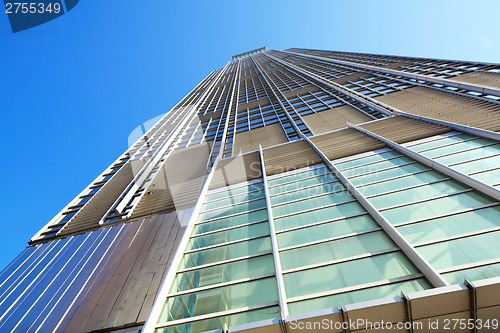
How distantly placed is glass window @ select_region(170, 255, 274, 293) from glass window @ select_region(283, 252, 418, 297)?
0.75 m

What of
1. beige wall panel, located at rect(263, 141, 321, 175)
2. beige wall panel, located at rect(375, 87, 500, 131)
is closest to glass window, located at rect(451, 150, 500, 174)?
beige wall panel, located at rect(375, 87, 500, 131)

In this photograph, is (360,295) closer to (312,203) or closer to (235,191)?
(312,203)

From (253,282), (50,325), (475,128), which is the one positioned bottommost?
(50,325)

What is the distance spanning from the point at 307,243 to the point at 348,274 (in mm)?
1450

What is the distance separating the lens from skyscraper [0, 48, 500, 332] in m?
4.52

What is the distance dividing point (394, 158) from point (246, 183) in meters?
6.98

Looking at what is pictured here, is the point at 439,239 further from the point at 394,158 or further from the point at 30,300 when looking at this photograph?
the point at 30,300

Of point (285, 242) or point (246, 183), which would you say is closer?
point (285, 242)

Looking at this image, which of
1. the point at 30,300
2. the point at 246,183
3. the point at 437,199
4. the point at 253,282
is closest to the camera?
the point at 253,282

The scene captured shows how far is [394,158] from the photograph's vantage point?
10.2m

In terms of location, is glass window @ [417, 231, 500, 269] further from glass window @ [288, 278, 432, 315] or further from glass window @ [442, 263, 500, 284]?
glass window @ [288, 278, 432, 315]

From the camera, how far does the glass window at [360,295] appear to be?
462 cm

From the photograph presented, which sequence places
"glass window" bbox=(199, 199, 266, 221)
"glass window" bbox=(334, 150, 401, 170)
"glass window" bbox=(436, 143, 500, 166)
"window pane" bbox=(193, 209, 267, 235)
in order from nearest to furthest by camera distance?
"glass window" bbox=(436, 143, 500, 166) < "window pane" bbox=(193, 209, 267, 235) < "glass window" bbox=(199, 199, 266, 221) < "glass window" bbox=(334, 150, 401, 170)

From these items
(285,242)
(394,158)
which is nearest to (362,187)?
(394,158)
